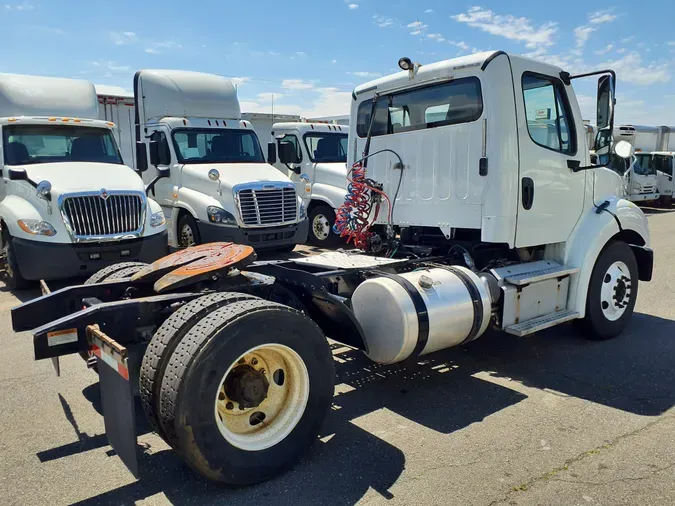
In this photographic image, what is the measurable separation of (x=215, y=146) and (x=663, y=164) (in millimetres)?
20093

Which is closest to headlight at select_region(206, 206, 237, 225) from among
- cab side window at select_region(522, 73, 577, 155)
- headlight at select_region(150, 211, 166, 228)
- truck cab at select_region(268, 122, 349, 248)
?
headlight at select_region(150, 211, 166, 228)

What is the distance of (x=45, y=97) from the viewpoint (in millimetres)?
9891

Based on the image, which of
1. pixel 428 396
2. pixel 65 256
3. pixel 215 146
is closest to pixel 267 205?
pixel 215 146

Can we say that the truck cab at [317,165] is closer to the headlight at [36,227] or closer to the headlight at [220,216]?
the headlight at [220,216]

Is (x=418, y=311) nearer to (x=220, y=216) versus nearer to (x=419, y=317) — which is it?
(x=419, y=317)

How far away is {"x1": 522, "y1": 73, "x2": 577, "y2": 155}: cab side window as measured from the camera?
5219 mm

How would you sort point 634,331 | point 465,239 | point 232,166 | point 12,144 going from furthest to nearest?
point 232,166 → point 12,144 → point 634,331 → point 465,239

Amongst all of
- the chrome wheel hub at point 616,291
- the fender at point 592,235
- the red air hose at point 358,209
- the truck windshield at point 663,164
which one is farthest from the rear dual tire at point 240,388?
the truck windshield at point 663,164

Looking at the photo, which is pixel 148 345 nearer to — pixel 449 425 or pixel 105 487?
pixel 105 487

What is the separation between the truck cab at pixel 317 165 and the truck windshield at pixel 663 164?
16.5m

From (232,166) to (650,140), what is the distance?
22779 millimetres

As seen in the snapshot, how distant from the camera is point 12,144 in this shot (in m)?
8.73

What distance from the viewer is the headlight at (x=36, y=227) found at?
7648 mm

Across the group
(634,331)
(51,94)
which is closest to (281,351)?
(634,331)
